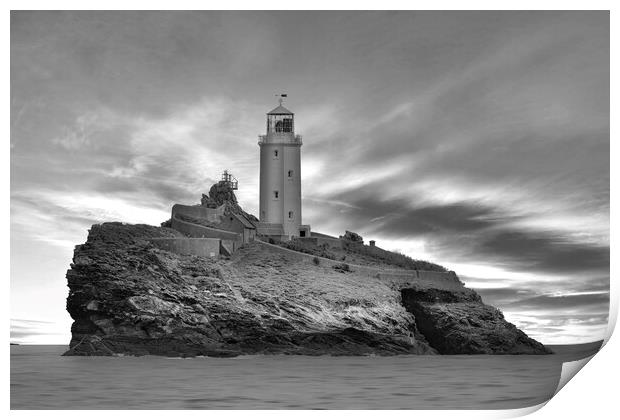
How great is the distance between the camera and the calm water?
1206 cm

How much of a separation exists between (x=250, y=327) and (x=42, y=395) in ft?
36.7

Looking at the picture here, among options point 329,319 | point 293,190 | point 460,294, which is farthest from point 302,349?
point 293,190

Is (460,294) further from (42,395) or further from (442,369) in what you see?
(42,395)

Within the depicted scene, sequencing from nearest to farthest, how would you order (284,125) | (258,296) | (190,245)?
(258,296) < (190,245) < (284,125)

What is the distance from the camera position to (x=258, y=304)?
2438cm

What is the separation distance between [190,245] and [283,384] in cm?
1208

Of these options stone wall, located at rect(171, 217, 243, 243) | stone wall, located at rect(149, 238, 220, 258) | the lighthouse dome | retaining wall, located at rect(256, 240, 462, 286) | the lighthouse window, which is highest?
the lighthouse dome

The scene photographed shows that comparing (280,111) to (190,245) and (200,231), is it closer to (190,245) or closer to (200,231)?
(200,231)

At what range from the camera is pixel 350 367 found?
62.6ft

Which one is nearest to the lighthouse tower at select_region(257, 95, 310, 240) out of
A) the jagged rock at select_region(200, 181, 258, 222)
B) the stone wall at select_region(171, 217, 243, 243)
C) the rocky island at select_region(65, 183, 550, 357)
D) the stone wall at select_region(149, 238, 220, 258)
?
the jagged rock at select_region(200, 181, 258, 222)

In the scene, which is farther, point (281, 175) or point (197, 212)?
point (281, 175)

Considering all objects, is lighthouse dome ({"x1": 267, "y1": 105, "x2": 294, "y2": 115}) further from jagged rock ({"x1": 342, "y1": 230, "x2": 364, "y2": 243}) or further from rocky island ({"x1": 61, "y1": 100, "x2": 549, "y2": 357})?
jagged rock ({"x1": 342, "y1": 230, "x2": 364, "y2": 243})

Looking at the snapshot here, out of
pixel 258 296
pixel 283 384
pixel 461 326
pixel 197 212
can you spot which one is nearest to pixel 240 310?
pixel 258 296

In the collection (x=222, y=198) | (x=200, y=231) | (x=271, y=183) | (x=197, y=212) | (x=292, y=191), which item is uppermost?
(x=271, y=183)
